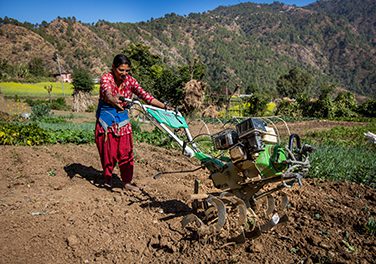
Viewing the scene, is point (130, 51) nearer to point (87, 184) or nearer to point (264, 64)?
point (87, 184)

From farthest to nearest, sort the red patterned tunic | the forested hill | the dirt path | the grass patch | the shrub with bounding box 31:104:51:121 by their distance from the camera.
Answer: the forested hill < the shrub with bounding box 31:104:51:121 < the grass patch < the red patterned tunic < the dirt path

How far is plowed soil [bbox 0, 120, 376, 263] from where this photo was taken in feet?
9.35

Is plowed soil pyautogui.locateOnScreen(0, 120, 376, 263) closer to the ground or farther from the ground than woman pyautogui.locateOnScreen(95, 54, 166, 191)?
closer to the ground

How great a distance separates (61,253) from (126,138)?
6.16 feet

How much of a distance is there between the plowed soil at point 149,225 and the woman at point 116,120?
485mm

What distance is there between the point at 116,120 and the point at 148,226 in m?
1.56

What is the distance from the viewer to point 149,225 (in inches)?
137

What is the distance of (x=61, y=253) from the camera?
291 centimetres

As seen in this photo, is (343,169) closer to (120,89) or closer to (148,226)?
(148,226)

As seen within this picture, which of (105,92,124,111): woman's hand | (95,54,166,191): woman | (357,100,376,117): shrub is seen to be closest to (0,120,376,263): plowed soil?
(95,54,166,191): woman

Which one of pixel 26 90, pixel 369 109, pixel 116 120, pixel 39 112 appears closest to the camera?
pixel 116 120

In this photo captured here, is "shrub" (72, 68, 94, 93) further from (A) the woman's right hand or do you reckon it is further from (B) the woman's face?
(A) the woman's right hand

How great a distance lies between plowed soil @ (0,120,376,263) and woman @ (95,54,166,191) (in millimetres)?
485

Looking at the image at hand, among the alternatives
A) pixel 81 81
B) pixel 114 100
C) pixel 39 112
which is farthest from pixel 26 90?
pixel 114 100
